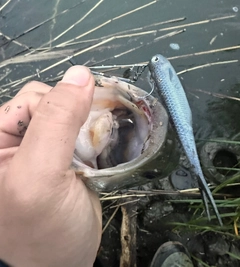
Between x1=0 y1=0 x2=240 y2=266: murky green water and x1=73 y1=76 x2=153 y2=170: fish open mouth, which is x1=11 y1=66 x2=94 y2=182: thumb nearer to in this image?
x1=73 y1=76 x2=153 y2=170: fish open mouth

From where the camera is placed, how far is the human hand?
1168mm

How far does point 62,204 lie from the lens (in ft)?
4.25


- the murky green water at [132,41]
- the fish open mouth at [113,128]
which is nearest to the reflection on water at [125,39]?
the murky green water at [132,41]

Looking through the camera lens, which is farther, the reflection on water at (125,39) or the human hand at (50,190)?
the reflection on water at (125,39)

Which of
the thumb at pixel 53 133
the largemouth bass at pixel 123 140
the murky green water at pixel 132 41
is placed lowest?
the murky green water at pixel 132 41

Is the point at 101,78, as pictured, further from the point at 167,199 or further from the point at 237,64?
the point at 237,64

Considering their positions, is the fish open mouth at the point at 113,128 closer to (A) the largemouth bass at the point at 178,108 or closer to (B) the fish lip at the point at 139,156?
(B) the fish lip at the point at 139,156

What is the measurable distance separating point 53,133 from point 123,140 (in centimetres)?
46

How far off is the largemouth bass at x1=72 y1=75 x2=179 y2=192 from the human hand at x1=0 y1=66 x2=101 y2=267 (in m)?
0.11

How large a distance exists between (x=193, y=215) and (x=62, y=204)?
3.65 feet

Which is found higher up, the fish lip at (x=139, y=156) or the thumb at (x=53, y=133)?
the thumb at (x=53, y=133)

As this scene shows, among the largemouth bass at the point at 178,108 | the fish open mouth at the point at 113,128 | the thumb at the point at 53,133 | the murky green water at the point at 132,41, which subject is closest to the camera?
the thumb at the point at 53,133

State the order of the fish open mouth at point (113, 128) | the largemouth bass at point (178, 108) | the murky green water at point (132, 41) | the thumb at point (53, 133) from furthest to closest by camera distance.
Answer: the murky green water at point (132, 41)
the fish open mouth at point (113, 128)
the largemouth bass at point (178, 108)
the thumb at point (53, 133)

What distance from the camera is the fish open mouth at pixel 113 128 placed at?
1.43 m
